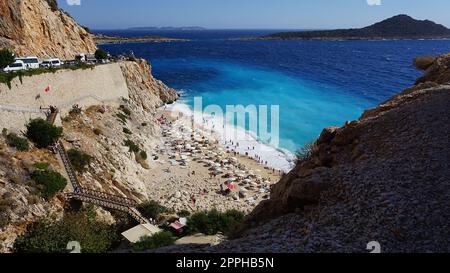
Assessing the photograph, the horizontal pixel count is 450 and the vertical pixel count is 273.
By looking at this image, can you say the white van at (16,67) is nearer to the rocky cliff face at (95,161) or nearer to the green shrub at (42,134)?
the rocky cliff face at (95,161)

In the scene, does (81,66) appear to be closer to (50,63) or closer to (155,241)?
(50,63)

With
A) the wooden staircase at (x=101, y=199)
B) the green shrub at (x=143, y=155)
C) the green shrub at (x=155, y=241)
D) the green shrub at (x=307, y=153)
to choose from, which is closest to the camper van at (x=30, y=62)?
the green shrub at (x=143, y=155)

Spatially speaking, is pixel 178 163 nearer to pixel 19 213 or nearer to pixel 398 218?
pixel 19 213

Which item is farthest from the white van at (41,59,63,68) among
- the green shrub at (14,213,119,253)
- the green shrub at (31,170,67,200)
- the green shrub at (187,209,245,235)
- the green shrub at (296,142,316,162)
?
the green shrub at (296,142,316,162)

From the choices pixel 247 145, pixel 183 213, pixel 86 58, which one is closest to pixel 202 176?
pixel 183 213

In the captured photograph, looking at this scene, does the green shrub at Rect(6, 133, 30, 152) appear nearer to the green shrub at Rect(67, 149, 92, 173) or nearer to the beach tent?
the green shrub at Rect(67, 149, 92, 173)

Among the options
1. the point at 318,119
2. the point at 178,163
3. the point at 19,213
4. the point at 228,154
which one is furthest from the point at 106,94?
the point at 318,119
